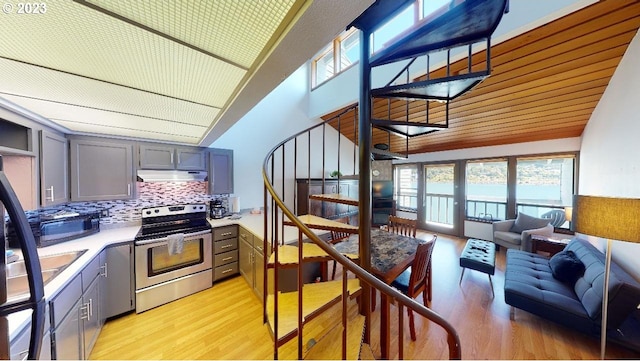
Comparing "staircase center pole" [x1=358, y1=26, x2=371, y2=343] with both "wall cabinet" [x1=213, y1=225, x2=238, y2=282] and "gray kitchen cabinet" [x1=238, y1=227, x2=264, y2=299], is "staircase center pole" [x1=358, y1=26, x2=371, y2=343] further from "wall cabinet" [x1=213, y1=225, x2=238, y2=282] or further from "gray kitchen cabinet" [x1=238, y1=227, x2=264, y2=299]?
"wall cabinet" [x1=213, y1=225, x2=238, y2=282]

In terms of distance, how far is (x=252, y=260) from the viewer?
8.56 feet

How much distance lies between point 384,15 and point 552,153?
15.3ft

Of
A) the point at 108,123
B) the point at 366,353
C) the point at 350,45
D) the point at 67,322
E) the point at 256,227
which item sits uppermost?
the point at 350,45

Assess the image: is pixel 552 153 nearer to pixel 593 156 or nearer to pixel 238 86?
pixel 593 156

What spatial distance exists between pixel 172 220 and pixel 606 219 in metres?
4.55

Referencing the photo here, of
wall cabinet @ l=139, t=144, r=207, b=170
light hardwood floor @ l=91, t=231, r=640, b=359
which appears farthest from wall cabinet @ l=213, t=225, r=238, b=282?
wall cabinet @ l=139, t=144, r=207, b=170

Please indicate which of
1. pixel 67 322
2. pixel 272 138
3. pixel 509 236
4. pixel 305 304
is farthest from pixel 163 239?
pixel 509 236

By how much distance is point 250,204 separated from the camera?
12.7 ft

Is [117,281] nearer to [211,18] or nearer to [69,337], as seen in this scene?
[69,337]

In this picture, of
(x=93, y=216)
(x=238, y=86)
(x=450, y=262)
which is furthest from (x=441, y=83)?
(x=93, y=216)

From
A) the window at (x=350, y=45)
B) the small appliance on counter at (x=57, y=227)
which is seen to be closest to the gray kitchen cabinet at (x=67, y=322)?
the small appliance on counter at (x=57, y=227)

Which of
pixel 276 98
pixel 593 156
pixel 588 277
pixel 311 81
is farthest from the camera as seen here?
pixel 311 81

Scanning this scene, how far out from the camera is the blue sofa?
5.35ft

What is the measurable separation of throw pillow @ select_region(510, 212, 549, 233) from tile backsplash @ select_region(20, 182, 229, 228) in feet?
19.2
